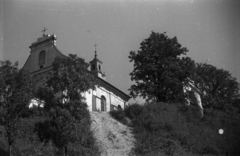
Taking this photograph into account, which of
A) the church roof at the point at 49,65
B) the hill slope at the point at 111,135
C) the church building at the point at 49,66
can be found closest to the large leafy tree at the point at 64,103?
the hill slope at the point at 111,135

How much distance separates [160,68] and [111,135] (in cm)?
1054

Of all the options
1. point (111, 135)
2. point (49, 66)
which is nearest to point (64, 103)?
point (111, 135)

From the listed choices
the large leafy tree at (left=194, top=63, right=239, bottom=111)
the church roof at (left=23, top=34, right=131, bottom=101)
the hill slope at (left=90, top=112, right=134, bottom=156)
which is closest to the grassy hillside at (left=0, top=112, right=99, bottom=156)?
the hill slope at (left=90, top=112, right=134, bottom=156)

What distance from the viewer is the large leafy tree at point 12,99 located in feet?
48.6

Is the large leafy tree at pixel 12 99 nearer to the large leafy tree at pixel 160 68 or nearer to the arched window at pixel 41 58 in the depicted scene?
the large leafy tree at pixel 160 68

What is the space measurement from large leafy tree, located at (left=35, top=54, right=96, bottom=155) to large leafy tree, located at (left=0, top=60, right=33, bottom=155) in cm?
88

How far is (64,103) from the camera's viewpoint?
14750mm

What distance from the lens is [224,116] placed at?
28.2 metres

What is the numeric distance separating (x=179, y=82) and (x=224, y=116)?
520cm

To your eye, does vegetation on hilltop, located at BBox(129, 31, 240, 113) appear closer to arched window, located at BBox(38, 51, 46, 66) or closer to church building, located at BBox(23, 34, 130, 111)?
church building, located at BBox(23, 34, 130, 111)

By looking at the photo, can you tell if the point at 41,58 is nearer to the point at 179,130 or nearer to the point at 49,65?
the point at 49,65

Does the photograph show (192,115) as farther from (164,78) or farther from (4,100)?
(4,100)

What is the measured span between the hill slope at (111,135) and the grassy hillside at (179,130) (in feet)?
2.07

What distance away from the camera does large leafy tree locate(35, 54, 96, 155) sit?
13961mm
